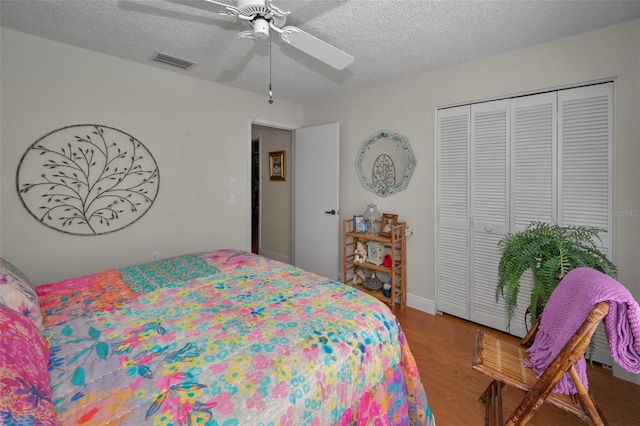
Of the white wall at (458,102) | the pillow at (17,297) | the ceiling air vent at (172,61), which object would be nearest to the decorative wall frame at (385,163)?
the white wall at (458,102)

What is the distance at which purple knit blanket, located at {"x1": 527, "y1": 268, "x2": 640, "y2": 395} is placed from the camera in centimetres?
112

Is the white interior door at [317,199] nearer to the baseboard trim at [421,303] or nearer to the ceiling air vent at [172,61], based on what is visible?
the baseboard trim at [421,303]

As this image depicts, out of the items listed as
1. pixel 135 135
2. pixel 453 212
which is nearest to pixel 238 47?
pixel 135 135

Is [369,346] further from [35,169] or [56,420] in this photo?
[35,169]

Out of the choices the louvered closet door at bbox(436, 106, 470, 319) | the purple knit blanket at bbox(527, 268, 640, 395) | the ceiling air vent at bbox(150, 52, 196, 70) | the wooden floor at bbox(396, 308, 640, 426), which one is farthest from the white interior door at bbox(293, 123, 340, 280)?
the purple knit blanket at bbox(527, 268, 640, 395)

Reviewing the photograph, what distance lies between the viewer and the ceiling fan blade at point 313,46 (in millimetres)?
1581

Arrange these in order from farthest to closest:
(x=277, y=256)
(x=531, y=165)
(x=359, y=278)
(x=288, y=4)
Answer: (x=277, y=256) → (x=359, y=278) → (x=531, y=165) → (x=288, y=4)

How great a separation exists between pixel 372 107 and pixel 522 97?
1.43 m

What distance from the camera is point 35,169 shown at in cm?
224

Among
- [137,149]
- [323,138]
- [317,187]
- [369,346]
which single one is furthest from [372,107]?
[369,346]

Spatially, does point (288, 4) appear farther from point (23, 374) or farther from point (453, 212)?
point (453, 212)

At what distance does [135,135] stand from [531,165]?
342cm

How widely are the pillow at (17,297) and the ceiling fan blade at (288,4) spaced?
158cm

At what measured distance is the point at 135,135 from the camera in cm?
270
